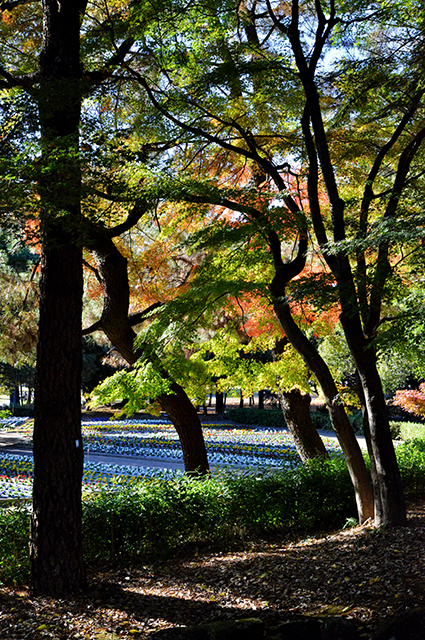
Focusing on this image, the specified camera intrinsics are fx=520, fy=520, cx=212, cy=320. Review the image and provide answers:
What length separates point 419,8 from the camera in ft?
19.2

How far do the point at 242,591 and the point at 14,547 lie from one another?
2.60 metres

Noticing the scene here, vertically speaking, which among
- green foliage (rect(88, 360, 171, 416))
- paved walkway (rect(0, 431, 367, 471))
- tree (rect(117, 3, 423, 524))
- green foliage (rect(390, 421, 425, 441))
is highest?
tree (rect(117, 3, 423, 524))

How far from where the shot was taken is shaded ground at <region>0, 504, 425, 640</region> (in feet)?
13.7

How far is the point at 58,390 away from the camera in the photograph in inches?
205

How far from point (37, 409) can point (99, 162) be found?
2550 millimetres

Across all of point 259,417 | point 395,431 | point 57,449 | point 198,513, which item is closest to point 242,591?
point 198,513

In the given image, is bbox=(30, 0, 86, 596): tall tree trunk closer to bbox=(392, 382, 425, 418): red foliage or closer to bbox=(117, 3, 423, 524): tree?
bbox=(117, 3, 423, 524): tree

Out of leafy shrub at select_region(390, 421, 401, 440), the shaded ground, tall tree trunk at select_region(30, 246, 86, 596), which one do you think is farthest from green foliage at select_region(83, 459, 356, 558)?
leafy shrub at select_region(390, 421, 401, 440)

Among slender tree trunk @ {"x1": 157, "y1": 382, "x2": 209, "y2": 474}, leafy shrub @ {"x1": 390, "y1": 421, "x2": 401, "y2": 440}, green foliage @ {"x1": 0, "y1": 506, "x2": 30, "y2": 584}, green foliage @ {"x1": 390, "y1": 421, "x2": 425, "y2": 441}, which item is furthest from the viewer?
leafy shrub @ {"x1": 390, "y1": 421, "x2": 401, "y2": 440}

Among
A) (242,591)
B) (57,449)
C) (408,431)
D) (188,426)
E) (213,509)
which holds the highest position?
(57,449)

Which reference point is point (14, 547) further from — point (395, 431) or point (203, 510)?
point (395, 431)

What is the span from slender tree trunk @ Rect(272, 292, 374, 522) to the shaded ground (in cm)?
81

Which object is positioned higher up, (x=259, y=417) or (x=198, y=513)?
(x=198, y=513)

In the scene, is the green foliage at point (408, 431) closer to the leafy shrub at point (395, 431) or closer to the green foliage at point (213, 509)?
the leafy shrub at point (395, 431)
